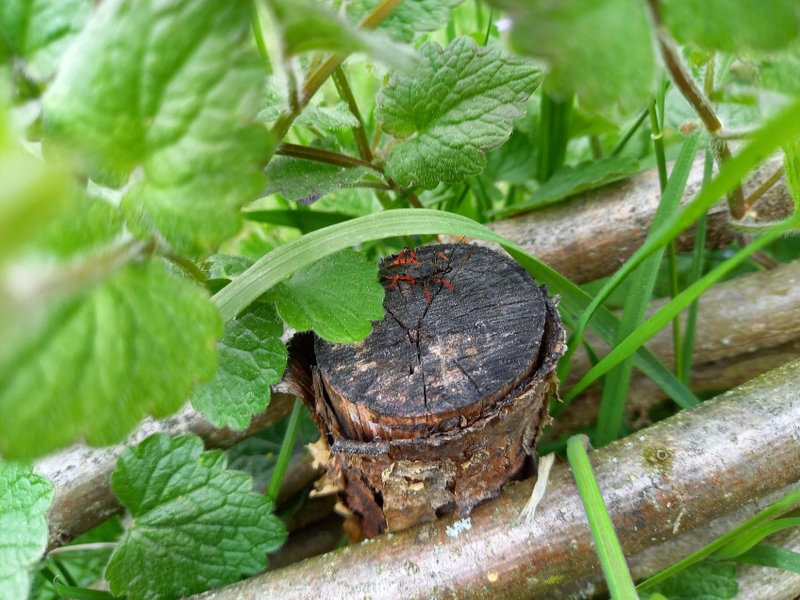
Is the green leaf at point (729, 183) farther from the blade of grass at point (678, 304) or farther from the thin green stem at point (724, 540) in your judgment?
the thin green stem at point (724, 540)

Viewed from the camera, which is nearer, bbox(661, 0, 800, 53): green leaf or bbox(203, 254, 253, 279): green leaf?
bbox(661, 0, 800, 53): green leaf

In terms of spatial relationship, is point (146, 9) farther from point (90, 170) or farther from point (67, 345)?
point (67, 345)

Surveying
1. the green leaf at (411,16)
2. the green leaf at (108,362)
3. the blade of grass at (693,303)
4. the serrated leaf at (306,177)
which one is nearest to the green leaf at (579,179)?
the blade of grass at (693,303)

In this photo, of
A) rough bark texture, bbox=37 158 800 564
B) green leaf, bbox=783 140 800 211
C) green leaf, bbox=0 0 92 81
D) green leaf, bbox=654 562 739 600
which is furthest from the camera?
rough bark texture, bbox=37 158 800 564

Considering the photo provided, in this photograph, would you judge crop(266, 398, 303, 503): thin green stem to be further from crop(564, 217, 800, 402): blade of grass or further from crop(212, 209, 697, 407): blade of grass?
Result: crop(564, 217, 800, 402): blade of grass

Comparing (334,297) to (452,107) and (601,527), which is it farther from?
(601,527)

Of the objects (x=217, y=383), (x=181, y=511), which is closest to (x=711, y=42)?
(x=217, y=383)

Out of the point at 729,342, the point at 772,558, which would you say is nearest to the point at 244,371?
the point at 772,558

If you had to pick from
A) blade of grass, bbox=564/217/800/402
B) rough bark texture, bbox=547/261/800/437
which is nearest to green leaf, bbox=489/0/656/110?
blade of grass, bbox=564/217/800/402
